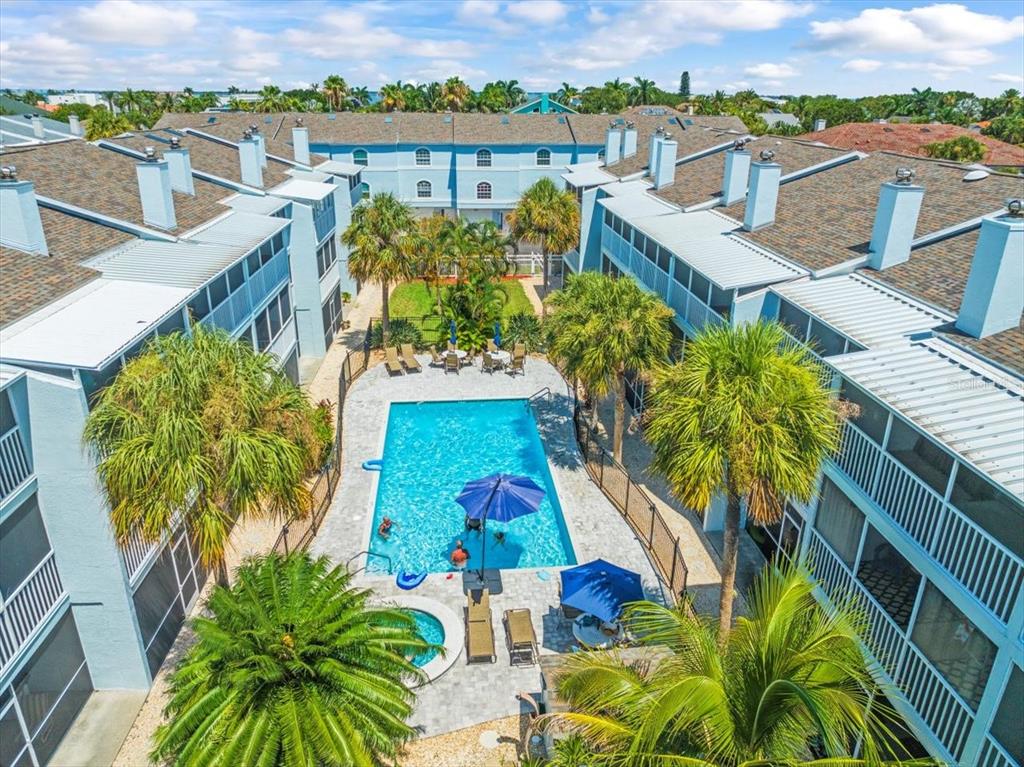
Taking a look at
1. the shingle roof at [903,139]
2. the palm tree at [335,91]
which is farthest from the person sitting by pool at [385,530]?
the palm tree at [335,91]

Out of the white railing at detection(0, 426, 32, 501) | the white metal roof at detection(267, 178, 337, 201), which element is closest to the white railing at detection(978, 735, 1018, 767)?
the white railing at detection(0, 426, 32, 501)

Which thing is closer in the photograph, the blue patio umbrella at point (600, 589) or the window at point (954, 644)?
the window at point (954, 644)

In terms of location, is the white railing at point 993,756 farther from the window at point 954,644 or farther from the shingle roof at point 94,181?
the shingle roof at point 94,181

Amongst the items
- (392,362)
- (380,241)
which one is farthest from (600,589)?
(380,241)

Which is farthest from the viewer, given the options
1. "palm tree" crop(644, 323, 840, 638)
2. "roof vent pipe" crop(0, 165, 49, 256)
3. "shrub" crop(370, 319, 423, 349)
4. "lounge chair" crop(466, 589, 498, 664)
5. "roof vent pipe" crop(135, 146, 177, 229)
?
"shrub" crop(370, 319, 423, 349)

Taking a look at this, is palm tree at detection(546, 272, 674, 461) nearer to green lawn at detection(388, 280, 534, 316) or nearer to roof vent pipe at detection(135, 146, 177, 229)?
roof vent pipe at detection(135, 146, 177, 229)

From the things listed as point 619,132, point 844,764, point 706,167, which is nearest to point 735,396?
point 844,764
